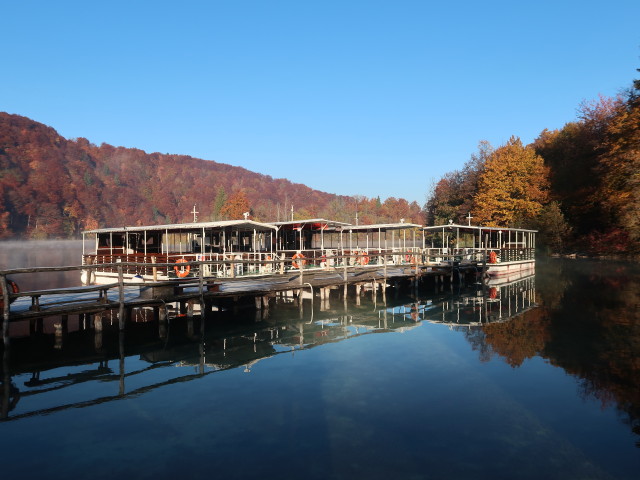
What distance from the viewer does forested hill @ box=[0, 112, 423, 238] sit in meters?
121

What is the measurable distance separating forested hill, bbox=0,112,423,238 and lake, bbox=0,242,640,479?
3354 inches

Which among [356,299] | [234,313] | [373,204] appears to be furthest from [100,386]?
[373,204]

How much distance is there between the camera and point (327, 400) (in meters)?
9.38

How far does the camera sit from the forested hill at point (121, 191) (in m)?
121

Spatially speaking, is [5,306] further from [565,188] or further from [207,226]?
[565,188]

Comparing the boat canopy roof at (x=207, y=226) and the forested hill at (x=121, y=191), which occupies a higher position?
the forested hill at (x=121, y=191)

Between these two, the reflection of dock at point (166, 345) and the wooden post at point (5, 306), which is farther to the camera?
the wooden post at point (5, 306)

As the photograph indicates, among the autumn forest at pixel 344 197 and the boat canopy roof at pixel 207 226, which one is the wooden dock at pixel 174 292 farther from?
the autumn forest at pixel 344 197

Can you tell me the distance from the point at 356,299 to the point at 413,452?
1725 cm

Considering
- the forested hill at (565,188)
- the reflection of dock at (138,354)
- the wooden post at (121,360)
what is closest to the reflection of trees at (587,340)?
the reflection of dock at (138,354)

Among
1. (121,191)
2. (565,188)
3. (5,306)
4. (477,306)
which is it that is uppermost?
(121,191)

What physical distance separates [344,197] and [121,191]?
80.9 meters

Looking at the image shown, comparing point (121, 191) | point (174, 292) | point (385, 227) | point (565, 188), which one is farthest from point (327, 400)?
point (121, 191)

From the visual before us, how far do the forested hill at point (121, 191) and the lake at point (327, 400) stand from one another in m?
85.2
